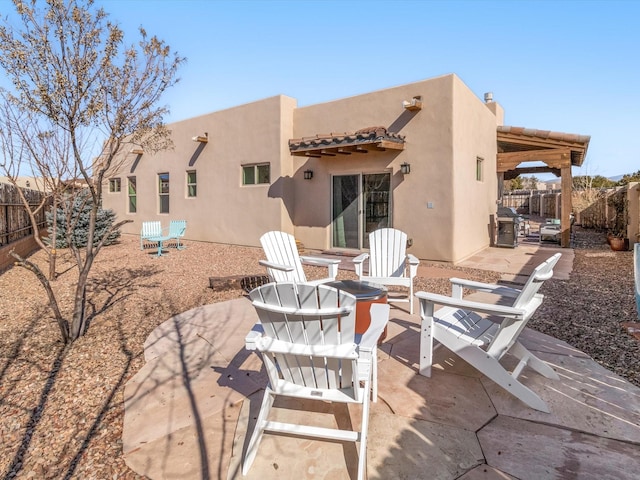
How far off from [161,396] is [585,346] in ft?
12.0

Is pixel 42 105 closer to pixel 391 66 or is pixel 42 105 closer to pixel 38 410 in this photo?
pixel 38 410

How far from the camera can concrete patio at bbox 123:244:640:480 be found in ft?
6.16

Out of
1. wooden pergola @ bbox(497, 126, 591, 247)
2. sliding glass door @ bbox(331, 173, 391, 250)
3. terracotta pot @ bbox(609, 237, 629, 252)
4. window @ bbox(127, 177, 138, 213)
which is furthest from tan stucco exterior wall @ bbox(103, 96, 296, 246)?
terracotta pot @ bbox(609, 237, 629, 252)

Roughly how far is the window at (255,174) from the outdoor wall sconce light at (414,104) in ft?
13.5

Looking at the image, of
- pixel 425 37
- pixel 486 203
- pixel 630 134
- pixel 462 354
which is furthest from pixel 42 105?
pixel 630 134

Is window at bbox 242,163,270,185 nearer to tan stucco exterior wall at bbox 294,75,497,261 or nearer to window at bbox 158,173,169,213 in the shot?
tan stucco exterior wall at bbox 294,75,497,261

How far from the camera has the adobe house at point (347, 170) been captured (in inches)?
312

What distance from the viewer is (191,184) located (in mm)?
12375

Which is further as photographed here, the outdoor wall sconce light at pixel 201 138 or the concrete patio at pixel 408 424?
the outdoor wall sconce light at pixel 201 138

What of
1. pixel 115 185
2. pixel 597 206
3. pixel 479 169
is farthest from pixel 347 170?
pixel 597 206

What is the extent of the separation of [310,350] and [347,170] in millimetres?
7532

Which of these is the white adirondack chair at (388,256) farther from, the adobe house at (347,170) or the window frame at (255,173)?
the window frame at (255,173)

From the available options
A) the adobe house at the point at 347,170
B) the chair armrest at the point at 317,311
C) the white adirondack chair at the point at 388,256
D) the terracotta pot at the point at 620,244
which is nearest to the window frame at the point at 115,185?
the adobe house at the point at 347,170

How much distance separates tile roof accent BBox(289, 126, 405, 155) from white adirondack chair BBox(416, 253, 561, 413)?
518cm
